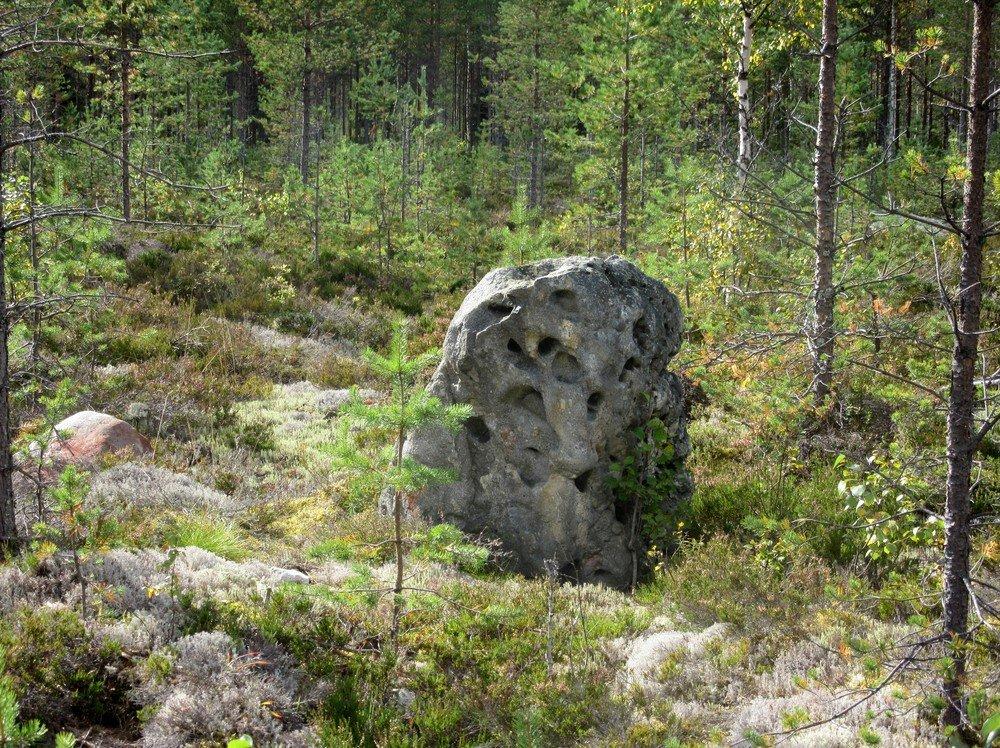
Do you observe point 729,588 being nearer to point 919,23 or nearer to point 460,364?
point 460,364

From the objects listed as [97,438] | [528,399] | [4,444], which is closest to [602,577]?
[528,399]

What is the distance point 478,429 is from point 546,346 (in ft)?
3.71

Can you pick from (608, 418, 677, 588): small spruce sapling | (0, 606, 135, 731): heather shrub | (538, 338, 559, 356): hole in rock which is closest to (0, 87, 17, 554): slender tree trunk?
(0, 606, 135, 731): heather shrub

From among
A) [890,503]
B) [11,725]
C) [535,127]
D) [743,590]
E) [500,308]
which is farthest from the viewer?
[535,127]

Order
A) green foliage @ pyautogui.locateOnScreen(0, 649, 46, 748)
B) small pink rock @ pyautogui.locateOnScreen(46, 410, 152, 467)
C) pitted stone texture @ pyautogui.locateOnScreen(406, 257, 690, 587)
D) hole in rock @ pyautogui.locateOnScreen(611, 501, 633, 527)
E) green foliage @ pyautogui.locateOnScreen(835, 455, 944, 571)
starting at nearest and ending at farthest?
1. green foliage @ pyautogui.locateOnScreen(0, 649, 46, 748)
2. green foliage @ pyautogui.locateOnScreen(835, 455, 944, 571)
3. pitted stone texture @ pyautogui.locateOnScreen(406, 257, 690, 587)
4. hole in rock @ pyautogui.locateOnScreen(611, 501, 633, 527)
5. small pink rock @ pyautogui.locateOnScreen(46, 410, 152, 467)

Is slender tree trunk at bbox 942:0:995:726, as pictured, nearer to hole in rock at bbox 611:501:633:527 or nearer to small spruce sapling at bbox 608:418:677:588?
small spruce sapling at bbox 608:418:677:588

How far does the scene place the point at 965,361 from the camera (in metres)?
3.35

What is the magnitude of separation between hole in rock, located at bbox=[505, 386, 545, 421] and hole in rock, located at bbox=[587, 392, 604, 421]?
1.53 ft

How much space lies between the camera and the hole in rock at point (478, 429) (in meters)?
7.59

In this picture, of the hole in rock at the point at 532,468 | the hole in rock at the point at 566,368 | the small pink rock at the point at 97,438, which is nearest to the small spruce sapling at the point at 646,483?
the hole in rock at the point at 532,468

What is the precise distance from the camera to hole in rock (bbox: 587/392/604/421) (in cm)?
729

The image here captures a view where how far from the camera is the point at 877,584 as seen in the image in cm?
574

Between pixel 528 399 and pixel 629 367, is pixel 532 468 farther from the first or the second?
pixel 629 367

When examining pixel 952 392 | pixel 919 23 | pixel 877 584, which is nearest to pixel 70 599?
pixel 952 392
